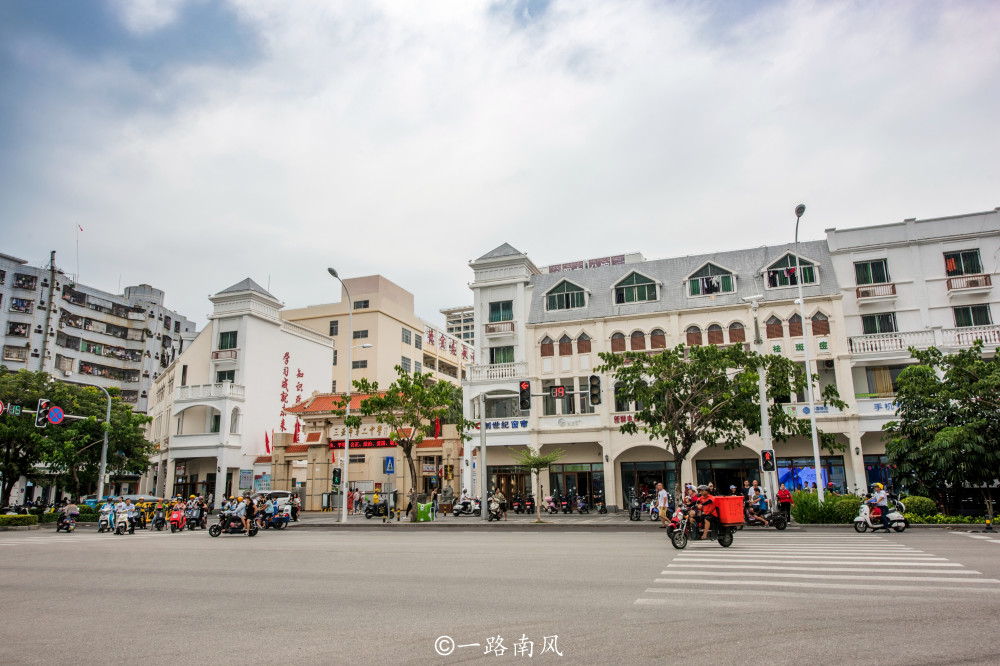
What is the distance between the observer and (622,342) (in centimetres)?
3859

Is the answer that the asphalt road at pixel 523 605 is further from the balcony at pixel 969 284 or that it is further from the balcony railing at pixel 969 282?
the balcony railing at pixel 969 282

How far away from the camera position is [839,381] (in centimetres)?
3409

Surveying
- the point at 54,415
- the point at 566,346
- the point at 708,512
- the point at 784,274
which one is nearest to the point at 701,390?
the point at 708,512

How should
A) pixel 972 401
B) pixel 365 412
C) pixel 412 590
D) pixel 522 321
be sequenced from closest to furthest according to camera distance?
pixel 412 590, pixel 972 401, pixel 365 412, pixel 522 321

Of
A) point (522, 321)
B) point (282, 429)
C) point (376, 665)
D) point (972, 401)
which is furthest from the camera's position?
point (282, 429)

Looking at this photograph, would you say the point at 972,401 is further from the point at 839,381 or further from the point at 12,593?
the point at 12,593

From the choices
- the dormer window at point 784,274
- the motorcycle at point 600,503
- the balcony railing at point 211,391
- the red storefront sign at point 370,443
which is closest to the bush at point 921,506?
the motorcycle at point 600,503

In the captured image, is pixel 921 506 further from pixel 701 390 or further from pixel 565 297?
pixel 565 297

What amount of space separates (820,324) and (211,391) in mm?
39925

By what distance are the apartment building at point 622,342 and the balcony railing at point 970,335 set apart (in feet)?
15.8

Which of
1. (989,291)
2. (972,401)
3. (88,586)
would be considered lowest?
(88,586)

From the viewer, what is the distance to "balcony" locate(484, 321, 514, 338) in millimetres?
40938

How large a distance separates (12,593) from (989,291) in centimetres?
4106

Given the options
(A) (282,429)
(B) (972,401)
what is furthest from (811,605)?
(A) (282,429)
